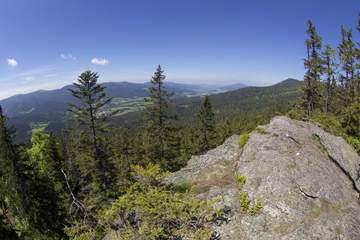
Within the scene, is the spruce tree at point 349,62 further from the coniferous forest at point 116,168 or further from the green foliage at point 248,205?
the green foliage at point 248,205

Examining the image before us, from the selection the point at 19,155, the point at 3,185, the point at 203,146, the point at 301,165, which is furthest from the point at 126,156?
the point at 301,165

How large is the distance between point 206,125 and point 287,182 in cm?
3090

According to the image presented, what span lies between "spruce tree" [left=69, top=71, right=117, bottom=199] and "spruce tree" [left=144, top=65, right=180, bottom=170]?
6.45m

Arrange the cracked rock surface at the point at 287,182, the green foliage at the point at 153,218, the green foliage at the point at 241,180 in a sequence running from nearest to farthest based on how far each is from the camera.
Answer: the green foliage at the point at 153,218 → the cracked rock surface at the point at 287,182 → the green foliage at the point at 241,180

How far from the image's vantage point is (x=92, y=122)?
2367 centimetres

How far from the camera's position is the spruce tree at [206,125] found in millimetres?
40031

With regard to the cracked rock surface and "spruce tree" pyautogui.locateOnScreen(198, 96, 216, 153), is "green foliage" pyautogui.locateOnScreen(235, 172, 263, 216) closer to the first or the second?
the cracked rock surface

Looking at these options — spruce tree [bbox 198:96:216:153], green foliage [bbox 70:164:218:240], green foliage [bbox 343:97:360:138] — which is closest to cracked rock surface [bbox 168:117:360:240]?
green foliage [bbox 70:164:218:240]

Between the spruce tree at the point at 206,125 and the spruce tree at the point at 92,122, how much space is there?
18.5 m

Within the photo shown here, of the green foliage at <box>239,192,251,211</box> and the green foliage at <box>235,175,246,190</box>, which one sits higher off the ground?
the green foliage at <box>235,175,246,190</box>

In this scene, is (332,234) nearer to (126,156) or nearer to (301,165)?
(301,165)

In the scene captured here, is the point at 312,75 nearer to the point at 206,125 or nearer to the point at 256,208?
the point at 206,125

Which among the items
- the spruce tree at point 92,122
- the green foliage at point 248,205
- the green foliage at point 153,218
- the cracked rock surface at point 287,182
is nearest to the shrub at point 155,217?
the green foliage at point 153,218

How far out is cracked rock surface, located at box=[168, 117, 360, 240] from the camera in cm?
862
